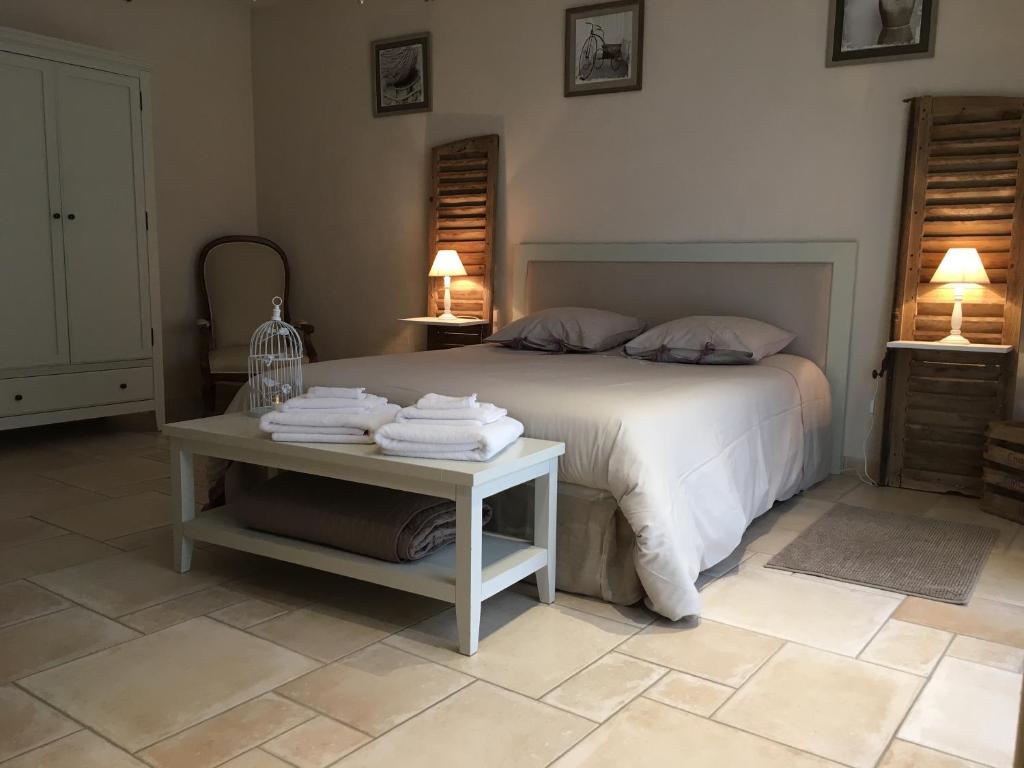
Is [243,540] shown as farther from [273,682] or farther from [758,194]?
[758,194]

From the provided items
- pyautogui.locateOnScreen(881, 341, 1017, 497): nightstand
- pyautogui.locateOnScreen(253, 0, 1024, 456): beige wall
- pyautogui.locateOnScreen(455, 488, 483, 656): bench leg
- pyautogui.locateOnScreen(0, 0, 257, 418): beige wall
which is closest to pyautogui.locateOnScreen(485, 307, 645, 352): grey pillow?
pyautogui.locateOnScreen(253, 0, 1024, 456): beige wall

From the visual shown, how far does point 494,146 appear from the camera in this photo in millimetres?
4625

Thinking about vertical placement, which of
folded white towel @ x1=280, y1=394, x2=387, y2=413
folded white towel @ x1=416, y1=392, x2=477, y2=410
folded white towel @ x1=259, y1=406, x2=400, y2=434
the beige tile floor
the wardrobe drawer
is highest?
folded white towel @ x1=416, y1=392, x2=477, y2=410

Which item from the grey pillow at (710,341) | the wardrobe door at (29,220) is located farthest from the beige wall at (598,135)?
the wardrobe door at (29,220)

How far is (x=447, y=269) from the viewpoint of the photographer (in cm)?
462

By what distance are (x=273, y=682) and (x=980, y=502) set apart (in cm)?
277

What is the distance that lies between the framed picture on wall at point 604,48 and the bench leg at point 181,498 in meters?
2.74

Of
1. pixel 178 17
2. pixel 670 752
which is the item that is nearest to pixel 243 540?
pixel 670 752

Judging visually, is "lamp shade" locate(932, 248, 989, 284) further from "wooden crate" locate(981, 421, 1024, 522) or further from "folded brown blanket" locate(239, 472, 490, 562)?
"folded brown blanket" locate(239, 472, 490, 562)

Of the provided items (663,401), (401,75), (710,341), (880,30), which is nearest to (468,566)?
(663,401)

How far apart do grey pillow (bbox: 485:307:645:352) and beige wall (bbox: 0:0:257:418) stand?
2339mm

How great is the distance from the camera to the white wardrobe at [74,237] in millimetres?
4070

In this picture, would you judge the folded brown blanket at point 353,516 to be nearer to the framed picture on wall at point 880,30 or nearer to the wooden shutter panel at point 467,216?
the wooden shutter panel at point 467,216

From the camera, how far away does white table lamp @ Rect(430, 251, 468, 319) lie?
463cm
